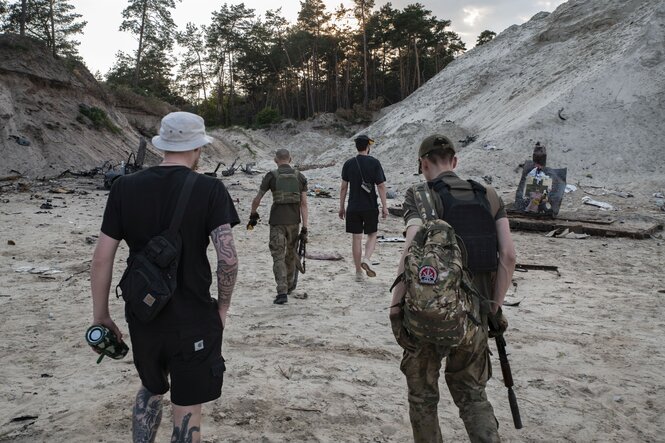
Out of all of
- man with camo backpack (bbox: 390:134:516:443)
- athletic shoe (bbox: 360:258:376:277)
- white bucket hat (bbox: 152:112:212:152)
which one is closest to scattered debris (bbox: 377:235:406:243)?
athletic shoe (bbox: 360:258:376:277)

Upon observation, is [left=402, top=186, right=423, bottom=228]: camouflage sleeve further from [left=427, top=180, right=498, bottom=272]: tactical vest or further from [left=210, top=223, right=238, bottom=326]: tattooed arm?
[left=210, top=223, right=238, bottom=326]: tattooed arm

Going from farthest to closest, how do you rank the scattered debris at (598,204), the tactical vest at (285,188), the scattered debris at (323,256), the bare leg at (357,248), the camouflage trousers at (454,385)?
the scattered debris at (598,204) → the scattered debris at (323,256) → the bare leg at (357,248) → the tactical vest at (285,188) → the camouflage trousers at (454,385)

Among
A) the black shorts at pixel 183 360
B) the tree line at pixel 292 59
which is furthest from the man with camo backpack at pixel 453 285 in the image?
the tree line at pixel 292 59

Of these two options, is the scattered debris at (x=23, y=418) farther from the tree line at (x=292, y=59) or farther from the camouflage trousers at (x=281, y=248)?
the tree line at (x=292, y=59)

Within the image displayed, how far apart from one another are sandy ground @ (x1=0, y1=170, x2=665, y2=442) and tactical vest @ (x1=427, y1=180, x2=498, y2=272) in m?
1.37

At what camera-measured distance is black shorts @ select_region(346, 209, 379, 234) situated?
693cm

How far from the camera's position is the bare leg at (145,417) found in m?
2.41

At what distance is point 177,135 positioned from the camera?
92.6 inches

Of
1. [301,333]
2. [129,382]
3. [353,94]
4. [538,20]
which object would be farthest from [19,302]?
[353,94]

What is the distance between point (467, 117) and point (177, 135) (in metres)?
25.5

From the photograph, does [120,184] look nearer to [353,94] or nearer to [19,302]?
Answer: [19,302]

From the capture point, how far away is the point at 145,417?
95.1 inches

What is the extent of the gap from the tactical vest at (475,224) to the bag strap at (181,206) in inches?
49.6

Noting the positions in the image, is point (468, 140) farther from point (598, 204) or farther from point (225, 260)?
point (225, 260)
